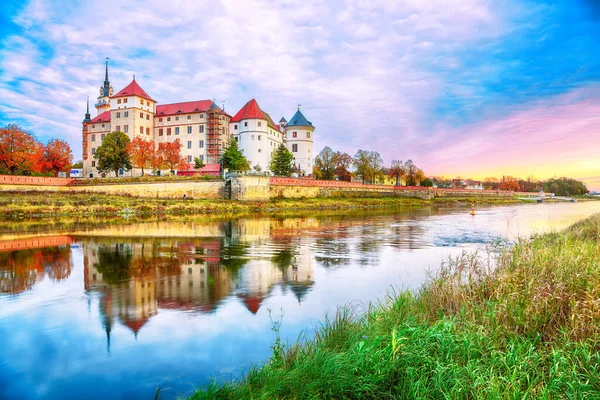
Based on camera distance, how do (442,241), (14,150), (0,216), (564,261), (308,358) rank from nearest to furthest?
(308,358), (564,261), (442,241), (0,216), (14,150)

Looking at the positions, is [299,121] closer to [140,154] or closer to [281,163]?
[281,163]

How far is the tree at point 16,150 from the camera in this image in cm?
5534

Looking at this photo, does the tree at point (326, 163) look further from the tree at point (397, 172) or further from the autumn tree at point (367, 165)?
the tree at point (397, 172)

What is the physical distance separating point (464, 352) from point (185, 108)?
79490 millimetres

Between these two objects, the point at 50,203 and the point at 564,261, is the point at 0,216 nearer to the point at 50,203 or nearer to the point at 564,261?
the point at 50,203

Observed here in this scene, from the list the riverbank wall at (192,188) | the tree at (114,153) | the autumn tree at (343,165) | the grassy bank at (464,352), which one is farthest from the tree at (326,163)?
the grassy bank at (464,352)

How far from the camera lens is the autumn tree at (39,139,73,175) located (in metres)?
75.3

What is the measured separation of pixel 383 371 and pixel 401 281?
6.65m

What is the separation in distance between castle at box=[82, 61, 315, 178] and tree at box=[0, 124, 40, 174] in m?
14.2

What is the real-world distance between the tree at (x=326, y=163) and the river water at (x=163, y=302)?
231ft

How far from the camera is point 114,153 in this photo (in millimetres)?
63281

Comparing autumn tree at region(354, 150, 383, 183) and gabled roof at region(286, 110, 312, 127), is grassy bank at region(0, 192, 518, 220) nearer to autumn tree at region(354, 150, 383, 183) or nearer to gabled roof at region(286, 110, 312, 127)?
gabled roof at region(286, 110, 312, 127)

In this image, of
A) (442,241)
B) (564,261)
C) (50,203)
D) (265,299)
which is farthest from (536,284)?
(50,203)

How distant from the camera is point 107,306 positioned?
8359 mm
